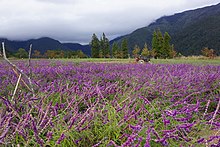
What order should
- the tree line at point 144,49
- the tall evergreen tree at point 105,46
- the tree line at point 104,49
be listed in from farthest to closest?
the tall evergreen tree at point 105,46 < the tree line at point 104,49 < the tree line at point 144,49

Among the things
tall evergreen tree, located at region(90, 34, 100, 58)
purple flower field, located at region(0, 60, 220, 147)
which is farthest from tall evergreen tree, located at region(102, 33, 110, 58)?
purple flower field, located at region(0, 60, 220, 147)

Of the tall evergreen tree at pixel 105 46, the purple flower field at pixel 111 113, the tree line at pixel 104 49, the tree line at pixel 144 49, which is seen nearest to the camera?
the purple flower field at pixel 111 113

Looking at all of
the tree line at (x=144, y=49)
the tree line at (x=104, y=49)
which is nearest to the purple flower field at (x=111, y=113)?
the tree line at (x=144, y=49)

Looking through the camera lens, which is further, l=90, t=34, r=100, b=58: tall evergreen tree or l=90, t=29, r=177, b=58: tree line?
l=90, t=34, r=100, b=58: tall evergreen tree

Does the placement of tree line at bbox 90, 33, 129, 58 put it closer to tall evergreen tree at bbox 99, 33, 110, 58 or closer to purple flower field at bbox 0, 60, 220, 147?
tall evergreen tree at bbox 99, 33, 110, 58

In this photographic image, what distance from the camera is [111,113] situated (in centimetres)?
222

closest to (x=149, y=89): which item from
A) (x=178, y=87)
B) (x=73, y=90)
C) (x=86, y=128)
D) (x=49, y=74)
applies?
(x=178, y=87)

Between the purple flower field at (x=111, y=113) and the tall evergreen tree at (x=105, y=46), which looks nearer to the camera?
the purple flower field at (x=111, y=113)

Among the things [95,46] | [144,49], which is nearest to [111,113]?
[95,46]

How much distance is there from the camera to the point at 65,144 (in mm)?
1803

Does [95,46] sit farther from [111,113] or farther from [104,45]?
[111,113]

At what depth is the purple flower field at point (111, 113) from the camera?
170cm

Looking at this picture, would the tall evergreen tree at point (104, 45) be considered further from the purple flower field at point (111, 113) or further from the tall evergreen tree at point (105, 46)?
the purple flower field at point (111, 113)

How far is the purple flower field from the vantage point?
1704mm
